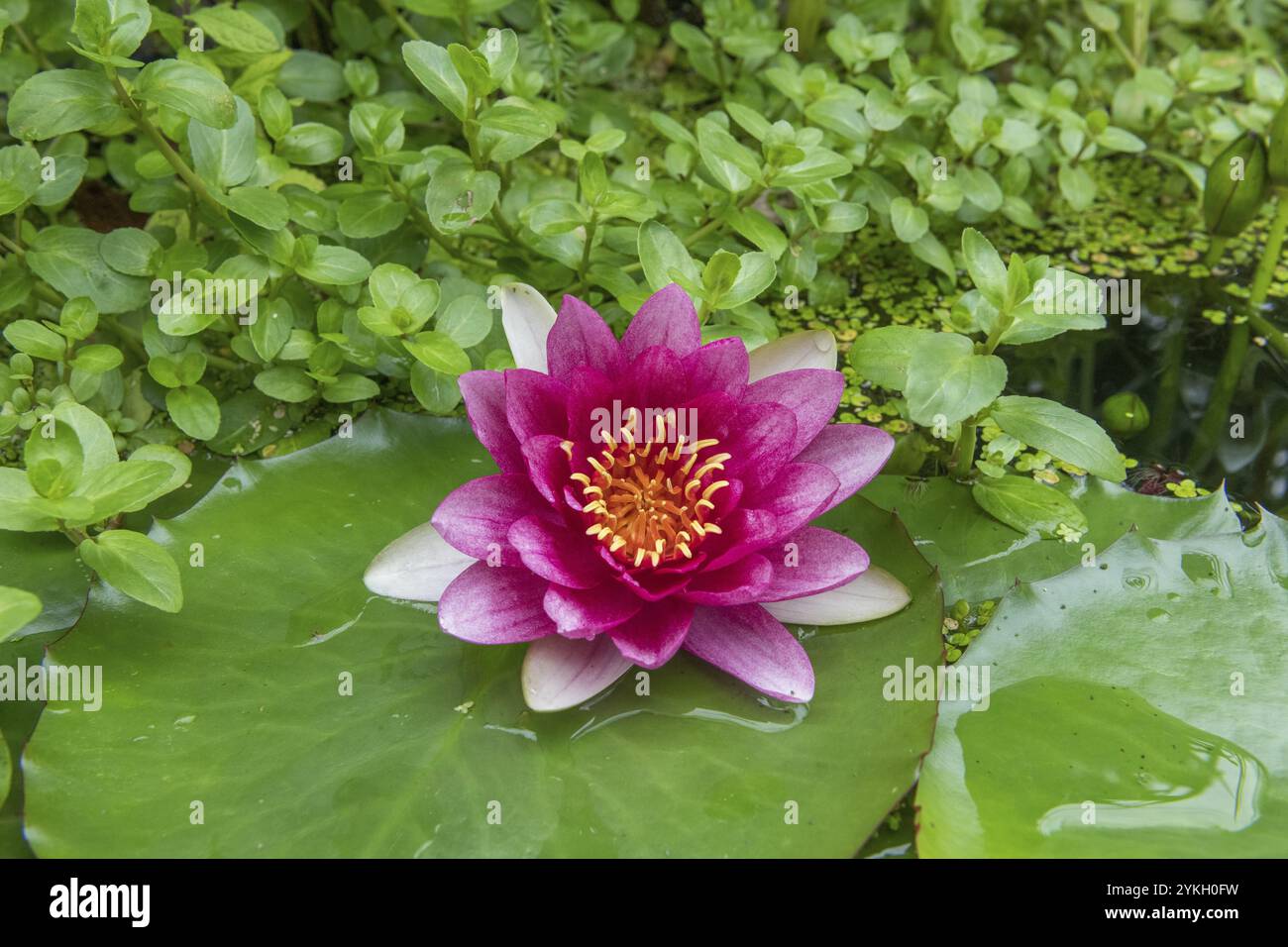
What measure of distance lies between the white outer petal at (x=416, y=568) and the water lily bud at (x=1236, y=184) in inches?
71.2

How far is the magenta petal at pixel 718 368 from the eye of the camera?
146 centimetres

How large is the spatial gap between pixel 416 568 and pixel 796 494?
0.53 m

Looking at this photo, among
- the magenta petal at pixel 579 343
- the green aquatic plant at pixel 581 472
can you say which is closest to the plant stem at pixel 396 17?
the green aquatic plant at pixel 581 472

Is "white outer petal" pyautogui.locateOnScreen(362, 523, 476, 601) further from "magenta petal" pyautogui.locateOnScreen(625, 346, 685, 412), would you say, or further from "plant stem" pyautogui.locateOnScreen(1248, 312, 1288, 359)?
"plant stem" pyautogui.locateOnScreen(1248, 312, 1288, 359)

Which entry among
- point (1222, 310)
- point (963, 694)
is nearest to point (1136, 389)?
point (1222, 310)

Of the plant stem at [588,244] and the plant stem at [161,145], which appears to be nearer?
the plant stem at [161,145]

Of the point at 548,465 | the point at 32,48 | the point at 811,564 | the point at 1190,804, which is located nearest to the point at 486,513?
the point at 548,465

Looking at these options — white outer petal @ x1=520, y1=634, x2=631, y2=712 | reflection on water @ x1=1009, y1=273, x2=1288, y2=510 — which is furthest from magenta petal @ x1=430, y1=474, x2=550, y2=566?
reflection on water @ x1=1009, y1=273, x2=1288, y2=510

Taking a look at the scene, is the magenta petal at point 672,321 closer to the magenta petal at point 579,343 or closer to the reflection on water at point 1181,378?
the magenta petal at point 579,343

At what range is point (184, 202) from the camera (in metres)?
1.99

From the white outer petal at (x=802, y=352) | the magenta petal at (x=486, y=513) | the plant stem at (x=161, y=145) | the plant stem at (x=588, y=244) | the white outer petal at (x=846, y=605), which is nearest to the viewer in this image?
the magenta petal at (x=486, y=513)

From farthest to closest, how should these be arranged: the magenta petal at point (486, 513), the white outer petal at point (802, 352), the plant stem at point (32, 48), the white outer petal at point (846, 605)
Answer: the plant stem at point (32, 48)
the white outer petal at point (802, 352)
the white outer petal at point (846, 605)
the magenta petal at point (486, 513)

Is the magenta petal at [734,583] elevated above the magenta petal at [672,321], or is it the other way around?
the magenta petal at [672,321]

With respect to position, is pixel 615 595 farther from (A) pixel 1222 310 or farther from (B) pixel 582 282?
(A) pixel 1222 310
